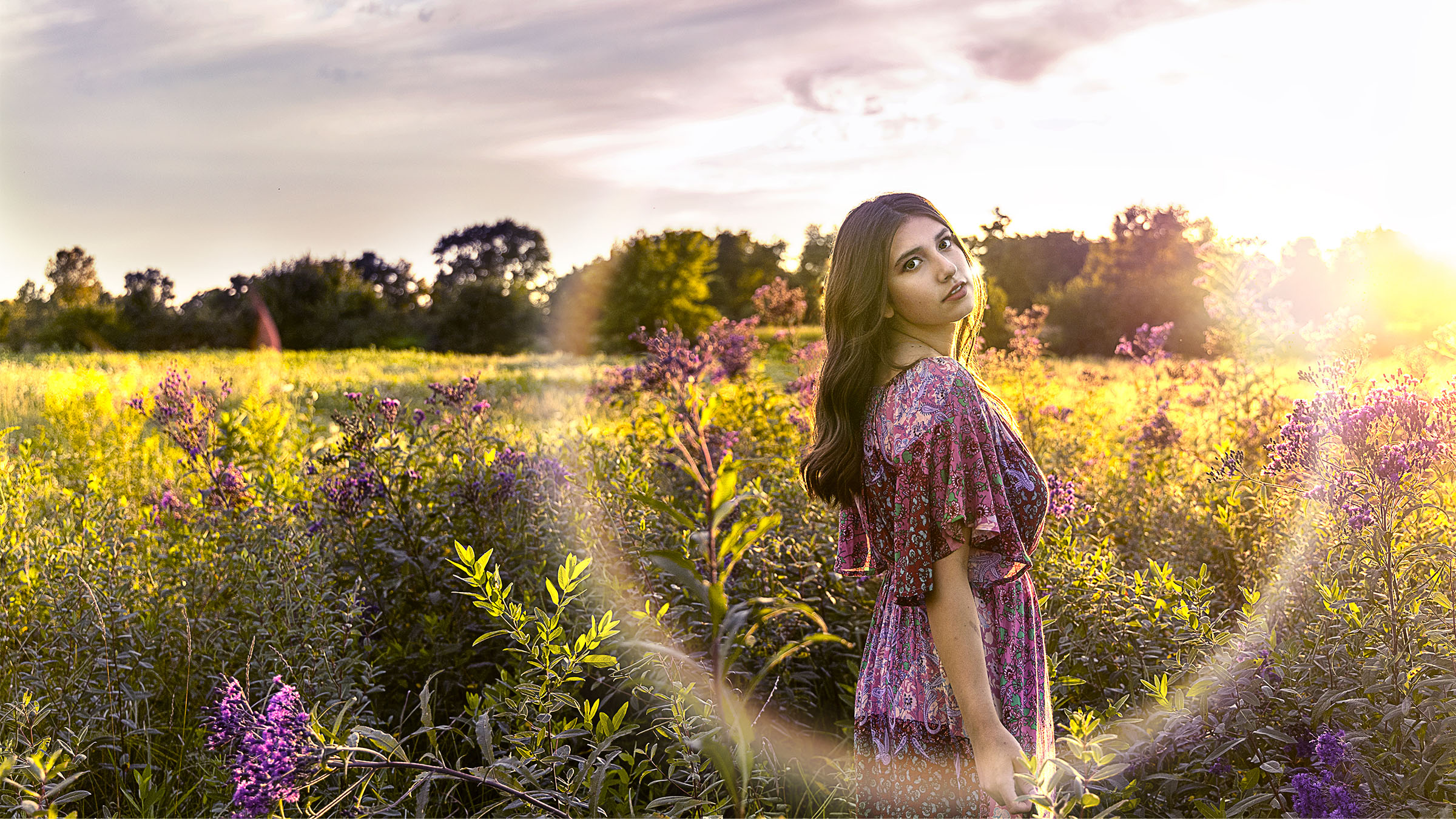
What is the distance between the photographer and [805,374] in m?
5.67

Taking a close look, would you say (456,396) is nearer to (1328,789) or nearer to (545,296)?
(1328,789)

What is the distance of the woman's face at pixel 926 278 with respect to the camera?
181cm

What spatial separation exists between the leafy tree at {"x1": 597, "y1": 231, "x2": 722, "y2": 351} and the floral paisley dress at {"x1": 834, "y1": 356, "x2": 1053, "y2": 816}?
3130cm

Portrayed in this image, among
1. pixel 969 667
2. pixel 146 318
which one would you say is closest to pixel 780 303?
pixel 969 667

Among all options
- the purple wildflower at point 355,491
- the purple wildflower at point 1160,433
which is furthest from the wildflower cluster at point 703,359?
the purple wildflower at point 1160,433

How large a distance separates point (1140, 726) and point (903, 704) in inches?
36.2

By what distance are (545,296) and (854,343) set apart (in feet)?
164

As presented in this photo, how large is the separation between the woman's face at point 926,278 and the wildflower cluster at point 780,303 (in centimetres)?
520

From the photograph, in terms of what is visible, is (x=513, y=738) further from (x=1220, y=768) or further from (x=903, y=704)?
(x=1220, y=768)

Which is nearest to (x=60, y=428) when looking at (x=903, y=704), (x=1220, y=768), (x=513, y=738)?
(x=513, y=738)

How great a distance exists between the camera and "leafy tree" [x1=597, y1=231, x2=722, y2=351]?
34.3 m

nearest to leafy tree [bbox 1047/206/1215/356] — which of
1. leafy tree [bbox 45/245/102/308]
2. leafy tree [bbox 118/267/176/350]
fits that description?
leafy tree [bbox 118/267/176/350]

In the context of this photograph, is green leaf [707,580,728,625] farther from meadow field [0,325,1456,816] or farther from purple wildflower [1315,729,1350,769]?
purple wildflower [1315,729,1350,769]

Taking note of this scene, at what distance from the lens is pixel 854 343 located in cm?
184
